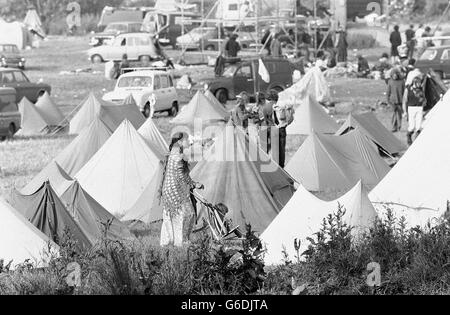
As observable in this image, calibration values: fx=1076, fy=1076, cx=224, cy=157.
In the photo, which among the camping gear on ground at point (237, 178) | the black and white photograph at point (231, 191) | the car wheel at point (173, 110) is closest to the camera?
the black and white photograph at point (231, 191)

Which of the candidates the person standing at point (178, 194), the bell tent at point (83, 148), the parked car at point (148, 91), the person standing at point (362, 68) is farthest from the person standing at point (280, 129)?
the person standing at point (362, 68)

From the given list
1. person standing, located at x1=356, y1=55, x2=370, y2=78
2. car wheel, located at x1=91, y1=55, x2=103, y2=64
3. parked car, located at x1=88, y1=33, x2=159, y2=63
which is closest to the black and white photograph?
person standing, located at x1=356, y1=55, x2=370, y2=78

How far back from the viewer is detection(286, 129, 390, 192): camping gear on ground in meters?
16.7

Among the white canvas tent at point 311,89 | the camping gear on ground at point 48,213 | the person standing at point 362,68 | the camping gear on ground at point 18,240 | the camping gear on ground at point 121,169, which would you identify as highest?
the camping gear on ground at point 18,240

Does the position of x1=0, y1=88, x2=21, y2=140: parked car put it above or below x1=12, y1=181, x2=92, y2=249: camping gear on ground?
below

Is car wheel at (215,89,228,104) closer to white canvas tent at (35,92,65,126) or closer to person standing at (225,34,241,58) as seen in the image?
person standing at (225,34,241,58)

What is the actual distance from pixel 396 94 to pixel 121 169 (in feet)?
30.0

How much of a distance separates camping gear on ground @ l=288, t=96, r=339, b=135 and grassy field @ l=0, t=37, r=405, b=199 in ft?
1.32

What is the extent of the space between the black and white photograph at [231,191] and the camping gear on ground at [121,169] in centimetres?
2

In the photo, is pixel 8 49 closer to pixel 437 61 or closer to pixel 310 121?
pixel 437 61

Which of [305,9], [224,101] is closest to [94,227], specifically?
[224,101]

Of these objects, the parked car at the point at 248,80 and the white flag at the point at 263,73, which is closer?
the white flag at the point at 263,73

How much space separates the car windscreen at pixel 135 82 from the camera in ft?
94.5

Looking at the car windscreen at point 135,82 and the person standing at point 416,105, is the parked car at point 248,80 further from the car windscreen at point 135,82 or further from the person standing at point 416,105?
the person standing at point 416,105
